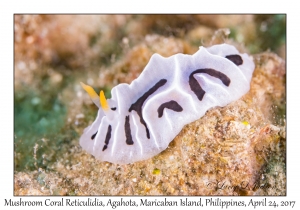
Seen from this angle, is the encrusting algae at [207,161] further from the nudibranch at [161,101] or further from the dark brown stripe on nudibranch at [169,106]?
the dark brown stripe on nudibranch at [169,106]

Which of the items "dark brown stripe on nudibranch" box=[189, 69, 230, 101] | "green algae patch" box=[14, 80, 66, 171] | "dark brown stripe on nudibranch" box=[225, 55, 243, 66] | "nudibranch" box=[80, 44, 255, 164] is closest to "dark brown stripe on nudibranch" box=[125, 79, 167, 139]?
"nudibranch" box=[80, 44, 255, 164]

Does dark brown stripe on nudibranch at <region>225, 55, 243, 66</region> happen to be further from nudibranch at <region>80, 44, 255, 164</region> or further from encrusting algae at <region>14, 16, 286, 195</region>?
encrusting algae at <region>14, 16, 286, 195</region>

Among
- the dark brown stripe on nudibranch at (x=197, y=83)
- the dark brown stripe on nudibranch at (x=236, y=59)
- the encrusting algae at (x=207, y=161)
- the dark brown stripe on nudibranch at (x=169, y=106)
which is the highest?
the dark brown stripe on nudibranch at (x=236, y=59)

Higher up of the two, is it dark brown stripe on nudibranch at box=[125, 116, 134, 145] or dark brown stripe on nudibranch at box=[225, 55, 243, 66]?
dark brown stripe on nudibranch at box=[225, 55, 243, 66]

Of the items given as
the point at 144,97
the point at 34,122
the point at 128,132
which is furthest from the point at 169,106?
the point at 34,122

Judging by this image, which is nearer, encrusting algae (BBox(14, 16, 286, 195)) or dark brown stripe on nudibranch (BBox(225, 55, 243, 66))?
encrusting algae (BBox(14, 16, 286, 195))

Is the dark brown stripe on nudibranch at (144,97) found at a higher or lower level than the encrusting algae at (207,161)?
higher

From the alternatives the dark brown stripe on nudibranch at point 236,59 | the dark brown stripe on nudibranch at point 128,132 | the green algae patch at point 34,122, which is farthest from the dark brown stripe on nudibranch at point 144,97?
the green algae patch at point 34,122

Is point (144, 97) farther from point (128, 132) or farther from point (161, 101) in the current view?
point (128, 132)

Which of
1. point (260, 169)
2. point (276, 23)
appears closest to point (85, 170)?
point (260, 169)
